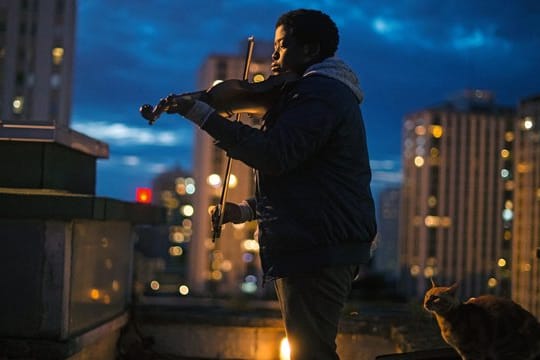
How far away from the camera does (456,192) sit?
309 ft

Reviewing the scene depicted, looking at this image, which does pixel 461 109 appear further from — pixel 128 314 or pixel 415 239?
pixel 128 314

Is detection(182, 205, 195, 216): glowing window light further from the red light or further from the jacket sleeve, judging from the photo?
the jacket sleeve

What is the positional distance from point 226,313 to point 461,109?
93916 mm

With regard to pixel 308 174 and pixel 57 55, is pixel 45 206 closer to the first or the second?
pixel 308 174

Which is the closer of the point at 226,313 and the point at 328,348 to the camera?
the point at 328,348

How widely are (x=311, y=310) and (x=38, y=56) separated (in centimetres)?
4746

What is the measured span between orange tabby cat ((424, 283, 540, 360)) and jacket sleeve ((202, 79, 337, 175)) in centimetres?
85

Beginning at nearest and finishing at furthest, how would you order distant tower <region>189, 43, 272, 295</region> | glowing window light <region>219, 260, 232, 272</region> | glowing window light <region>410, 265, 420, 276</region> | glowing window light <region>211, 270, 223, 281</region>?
distant tower <region>189, 43, 272, 295</region> → glowing window light <region>219, 260, 232, 272</region> → glowing window light <region>211, 270, 223, 281</region> → glowing window light <region>410, 265, 420, 276</region>

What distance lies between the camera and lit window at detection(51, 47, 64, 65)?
48.1 meters

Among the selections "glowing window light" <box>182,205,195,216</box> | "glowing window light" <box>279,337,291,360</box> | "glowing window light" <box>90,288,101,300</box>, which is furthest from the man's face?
"glowing window light" <box>182,205,195,216</box>

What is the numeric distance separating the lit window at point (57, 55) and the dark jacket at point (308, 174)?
47666 mm

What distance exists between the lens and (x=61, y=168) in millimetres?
3973

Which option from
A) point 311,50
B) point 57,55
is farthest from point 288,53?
point 57,55

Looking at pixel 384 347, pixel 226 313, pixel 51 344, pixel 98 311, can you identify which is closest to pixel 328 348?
pixel 51 344
